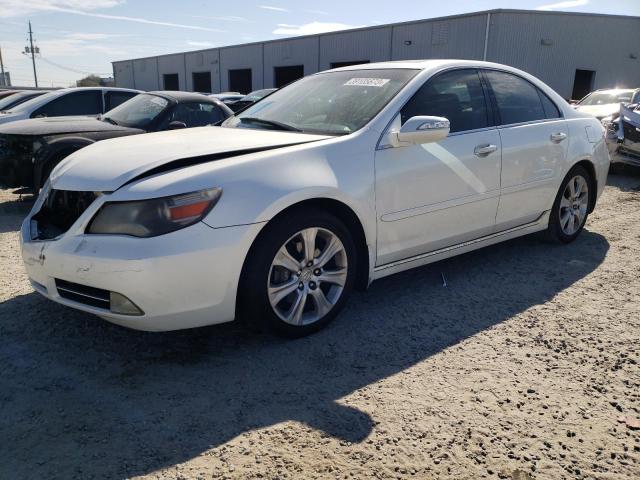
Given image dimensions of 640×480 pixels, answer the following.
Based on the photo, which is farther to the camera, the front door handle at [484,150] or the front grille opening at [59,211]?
the front door handle at [484,150]

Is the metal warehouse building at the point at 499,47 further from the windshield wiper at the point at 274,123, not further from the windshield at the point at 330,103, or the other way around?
the windshield wiper at the point at 274,123

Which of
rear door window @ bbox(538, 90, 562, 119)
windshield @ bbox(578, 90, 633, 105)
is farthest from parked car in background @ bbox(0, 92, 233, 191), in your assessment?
windshield @ bbox(578, 90, 633, 105)

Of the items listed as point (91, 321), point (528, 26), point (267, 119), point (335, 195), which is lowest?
point (91, 321)

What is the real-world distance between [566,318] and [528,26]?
24.8m

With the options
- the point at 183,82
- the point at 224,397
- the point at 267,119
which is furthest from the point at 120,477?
the point at 183,82

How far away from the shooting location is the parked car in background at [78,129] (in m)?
5.96

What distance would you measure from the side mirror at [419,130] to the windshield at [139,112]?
449 cm

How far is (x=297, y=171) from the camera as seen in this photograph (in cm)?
299

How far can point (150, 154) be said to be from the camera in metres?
3.02

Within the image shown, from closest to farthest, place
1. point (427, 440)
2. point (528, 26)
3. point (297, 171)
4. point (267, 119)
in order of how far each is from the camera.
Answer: point (427, 440), point (297, 171), point (267, 119), point (528, 26)

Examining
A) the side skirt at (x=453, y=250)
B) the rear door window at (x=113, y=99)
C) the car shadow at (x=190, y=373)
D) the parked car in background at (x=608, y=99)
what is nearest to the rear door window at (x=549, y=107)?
the side skirt at (x=453, y=250)

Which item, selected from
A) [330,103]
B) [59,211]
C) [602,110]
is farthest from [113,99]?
[602,110]

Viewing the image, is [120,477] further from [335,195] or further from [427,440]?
[335,195]

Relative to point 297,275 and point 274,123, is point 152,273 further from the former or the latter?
point 274,123
